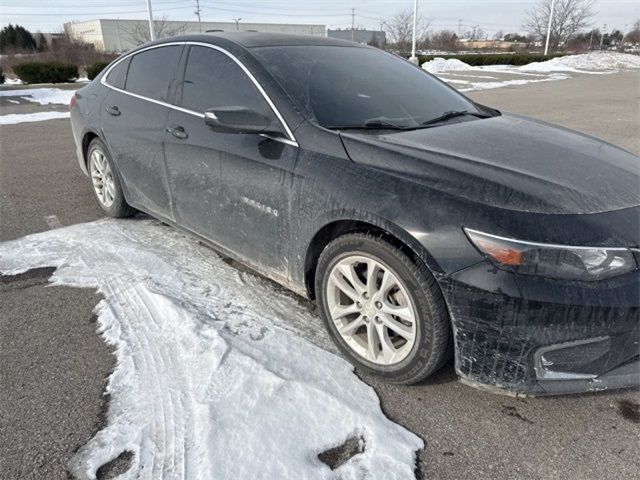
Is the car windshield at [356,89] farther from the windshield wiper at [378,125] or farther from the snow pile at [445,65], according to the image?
the snow pile at [445,65]

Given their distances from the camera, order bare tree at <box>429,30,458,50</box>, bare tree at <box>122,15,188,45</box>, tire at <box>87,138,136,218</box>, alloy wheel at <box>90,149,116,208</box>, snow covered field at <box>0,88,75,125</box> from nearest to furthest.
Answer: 1. tire at <box>87,138,136,218</box>
2. alloy wheel at <box>90,149,116,208</box>
3. snow covered field at <box>0,88,75,125</box>
4. bare tree at <box>122,15,188,45</box>
5. bare tree at <box>429,30,458,50</box>

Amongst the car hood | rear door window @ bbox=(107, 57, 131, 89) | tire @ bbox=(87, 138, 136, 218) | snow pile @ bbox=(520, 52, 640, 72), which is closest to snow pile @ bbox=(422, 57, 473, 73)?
snow pile @ bbox=(520, 52, 640, 72)

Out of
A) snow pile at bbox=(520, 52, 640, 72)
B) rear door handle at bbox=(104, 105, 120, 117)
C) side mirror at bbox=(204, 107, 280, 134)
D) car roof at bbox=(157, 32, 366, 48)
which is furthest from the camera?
snow pile at bbox=(520, 52, 640, 72)

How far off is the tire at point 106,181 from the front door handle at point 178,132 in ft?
3.46

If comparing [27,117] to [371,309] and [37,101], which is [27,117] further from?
[371,309]

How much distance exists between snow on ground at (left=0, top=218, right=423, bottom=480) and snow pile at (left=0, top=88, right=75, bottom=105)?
12.7 metres

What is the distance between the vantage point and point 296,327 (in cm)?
288

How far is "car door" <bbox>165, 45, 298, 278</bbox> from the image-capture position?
276cm

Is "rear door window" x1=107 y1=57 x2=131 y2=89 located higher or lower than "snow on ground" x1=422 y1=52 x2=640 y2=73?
higher

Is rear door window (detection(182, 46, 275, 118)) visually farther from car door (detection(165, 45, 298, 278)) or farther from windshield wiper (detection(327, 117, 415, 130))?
windshield wiper (detection(327, 117, 415, 130))

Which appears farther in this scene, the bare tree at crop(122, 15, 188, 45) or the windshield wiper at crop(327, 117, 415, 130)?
the bare tree at crop(122, 15, 188, 45)

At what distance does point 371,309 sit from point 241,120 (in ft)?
3.98

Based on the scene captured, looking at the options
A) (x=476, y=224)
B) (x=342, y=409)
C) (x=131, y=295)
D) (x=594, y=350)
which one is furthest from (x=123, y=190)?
(x=594, y=350)

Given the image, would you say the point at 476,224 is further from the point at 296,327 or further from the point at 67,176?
the point at 67,176
